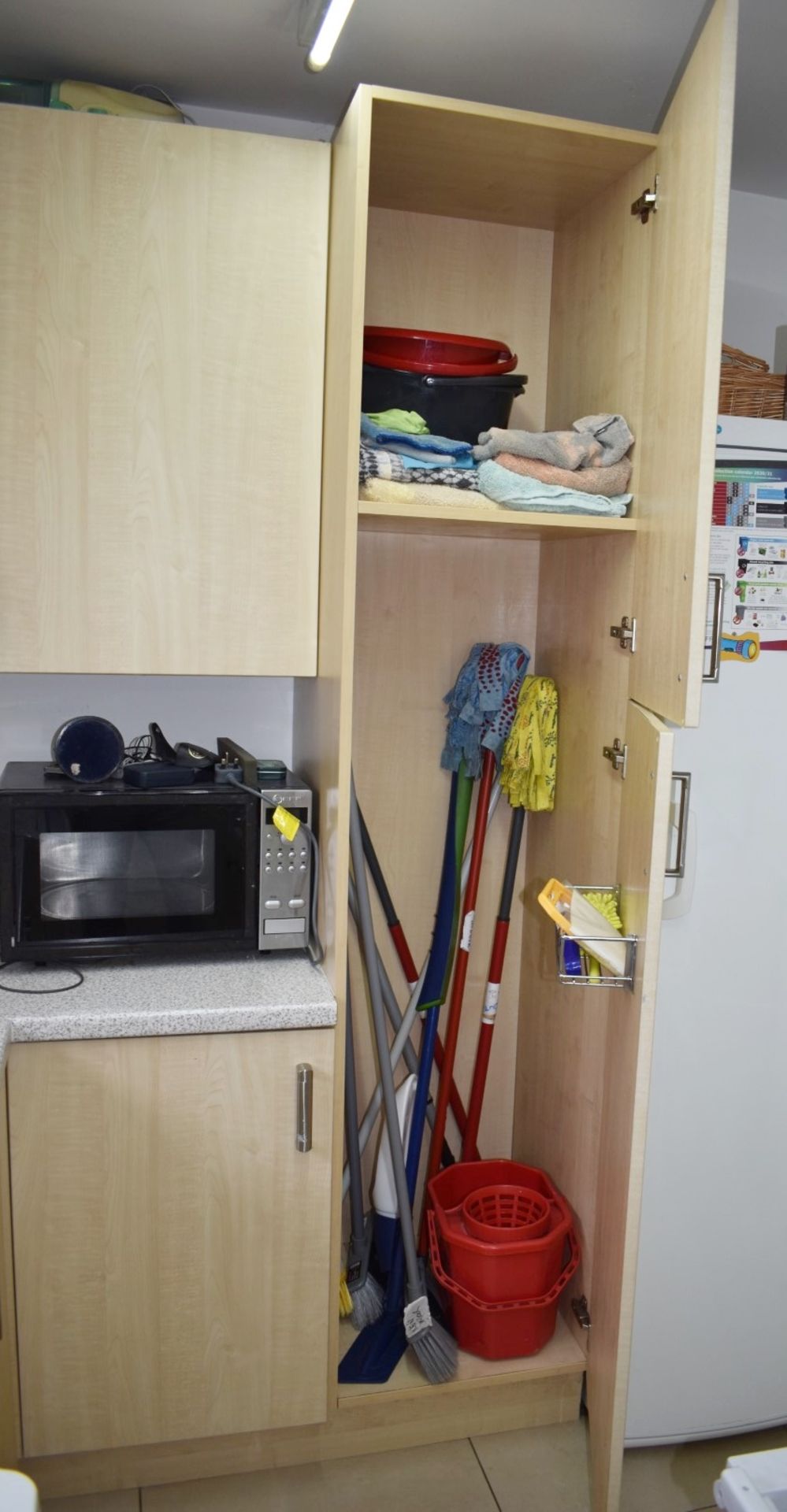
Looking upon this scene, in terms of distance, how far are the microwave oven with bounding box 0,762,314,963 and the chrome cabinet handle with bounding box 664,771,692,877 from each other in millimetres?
594

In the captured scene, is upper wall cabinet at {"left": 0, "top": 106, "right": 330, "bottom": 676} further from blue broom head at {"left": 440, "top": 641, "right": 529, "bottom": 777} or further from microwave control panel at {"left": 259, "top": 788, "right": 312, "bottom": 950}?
blue broom head at {"left": 440, "top": 641, "right": 529, "bottom": 777}

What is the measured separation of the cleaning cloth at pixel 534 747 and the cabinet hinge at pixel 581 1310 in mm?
862

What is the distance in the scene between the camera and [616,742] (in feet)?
5.95

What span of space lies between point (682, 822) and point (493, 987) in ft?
1.94

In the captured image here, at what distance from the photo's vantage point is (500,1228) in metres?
1.97

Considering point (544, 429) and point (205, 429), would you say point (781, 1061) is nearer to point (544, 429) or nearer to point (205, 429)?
point (544, 429)

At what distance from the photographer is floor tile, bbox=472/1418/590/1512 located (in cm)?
184

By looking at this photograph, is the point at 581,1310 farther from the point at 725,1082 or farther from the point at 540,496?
the point at 540,496

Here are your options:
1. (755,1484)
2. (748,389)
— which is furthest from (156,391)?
(755,1484)

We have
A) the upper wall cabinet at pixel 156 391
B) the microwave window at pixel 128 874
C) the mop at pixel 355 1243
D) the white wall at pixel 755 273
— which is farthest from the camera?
the white wall at pixel 755 273

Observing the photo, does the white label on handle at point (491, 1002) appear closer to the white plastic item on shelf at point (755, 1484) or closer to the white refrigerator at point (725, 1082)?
the white refrigerator at point (725, 1082)

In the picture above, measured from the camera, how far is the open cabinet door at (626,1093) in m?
1.58

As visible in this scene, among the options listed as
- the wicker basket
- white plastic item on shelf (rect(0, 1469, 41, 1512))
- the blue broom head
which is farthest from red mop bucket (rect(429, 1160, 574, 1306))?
the wicker basket

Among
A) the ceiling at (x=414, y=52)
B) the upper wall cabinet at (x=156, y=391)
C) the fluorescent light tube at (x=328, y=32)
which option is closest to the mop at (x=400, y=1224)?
the upper wall cabinet at (x=156, y=391)
